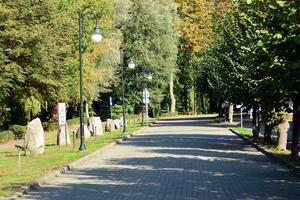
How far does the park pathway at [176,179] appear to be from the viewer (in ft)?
43.2

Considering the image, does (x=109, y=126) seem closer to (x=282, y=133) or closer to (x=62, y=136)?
(x=62, y=136)

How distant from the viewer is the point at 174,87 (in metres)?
91.9

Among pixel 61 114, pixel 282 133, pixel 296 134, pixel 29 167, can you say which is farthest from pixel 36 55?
pixel 296 134

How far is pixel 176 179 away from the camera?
1597cm

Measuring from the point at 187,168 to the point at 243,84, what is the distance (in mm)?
10563

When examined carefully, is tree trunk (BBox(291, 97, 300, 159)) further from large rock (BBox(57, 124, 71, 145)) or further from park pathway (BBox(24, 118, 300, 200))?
large rock (BBox(57, 124, 71, 145))

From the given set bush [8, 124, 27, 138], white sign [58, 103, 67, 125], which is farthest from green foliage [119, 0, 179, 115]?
white sign [58, 103, 67, 125]

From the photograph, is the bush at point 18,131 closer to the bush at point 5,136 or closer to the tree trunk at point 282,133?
the bush at point 5,136

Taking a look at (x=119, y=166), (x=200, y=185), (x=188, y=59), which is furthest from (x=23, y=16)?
(x=188, y=59)

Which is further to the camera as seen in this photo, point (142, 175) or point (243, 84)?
point (243, 84)

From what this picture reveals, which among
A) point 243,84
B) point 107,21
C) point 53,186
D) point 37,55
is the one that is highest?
point 107,21

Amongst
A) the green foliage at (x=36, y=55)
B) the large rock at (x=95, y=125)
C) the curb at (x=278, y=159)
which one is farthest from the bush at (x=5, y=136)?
the curb at (x=278, y=159)

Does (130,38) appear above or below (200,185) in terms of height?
above

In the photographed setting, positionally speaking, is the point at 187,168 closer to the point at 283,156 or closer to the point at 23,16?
the point at 283,156
